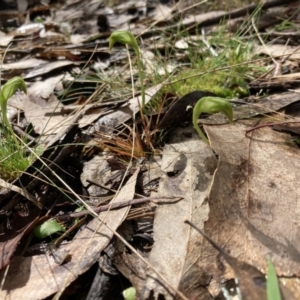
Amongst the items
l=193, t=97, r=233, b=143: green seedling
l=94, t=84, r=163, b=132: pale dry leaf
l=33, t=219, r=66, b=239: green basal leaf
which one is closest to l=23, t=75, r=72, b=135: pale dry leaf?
l=94, t=84, r=163, b=132: pale dry leaf

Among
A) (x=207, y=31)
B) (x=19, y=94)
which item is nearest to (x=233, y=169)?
(x=19, y=94)

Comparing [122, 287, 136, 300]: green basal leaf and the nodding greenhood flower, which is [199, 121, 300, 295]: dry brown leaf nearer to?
[122, 287, 136, 300]: green basal leaf

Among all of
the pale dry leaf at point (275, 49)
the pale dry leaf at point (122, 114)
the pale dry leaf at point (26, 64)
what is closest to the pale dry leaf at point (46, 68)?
the pale dry leaf at point (26, 64)

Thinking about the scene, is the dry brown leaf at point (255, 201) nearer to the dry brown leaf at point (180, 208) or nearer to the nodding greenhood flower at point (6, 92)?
the dry brown leaf at point (180, 208)

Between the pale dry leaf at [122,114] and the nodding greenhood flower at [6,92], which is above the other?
the nodding greenhood flower at [6,92]

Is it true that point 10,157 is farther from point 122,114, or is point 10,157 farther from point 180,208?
point 180,208

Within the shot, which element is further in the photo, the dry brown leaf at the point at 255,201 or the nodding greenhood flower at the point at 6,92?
the nodding greenhood flower at the point at 6,92
